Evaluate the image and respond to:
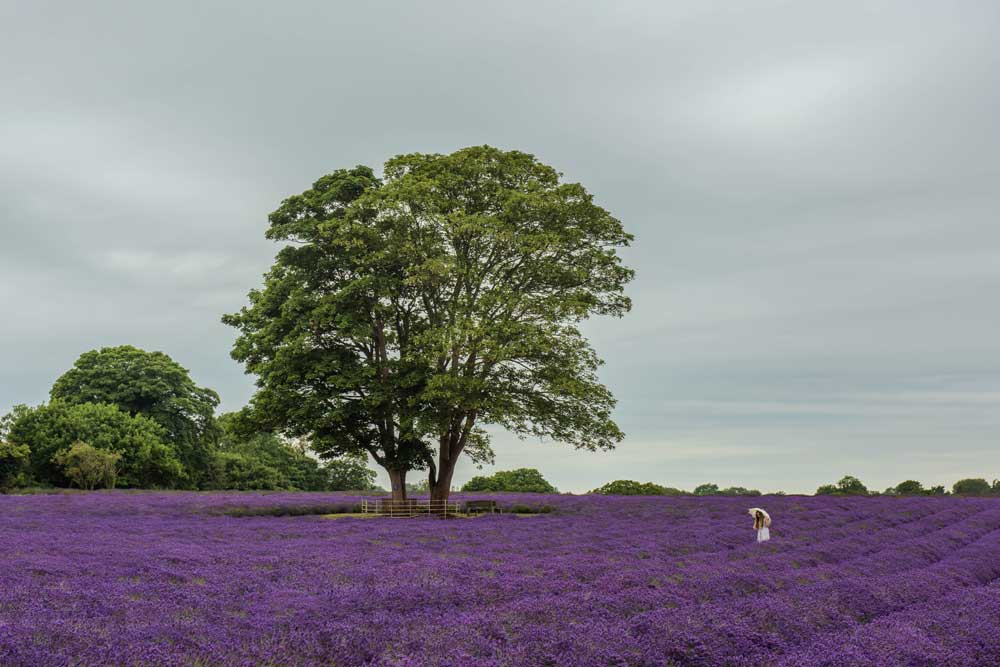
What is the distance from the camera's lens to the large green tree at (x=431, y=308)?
2780cm

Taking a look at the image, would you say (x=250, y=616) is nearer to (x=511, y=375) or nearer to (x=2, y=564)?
(x=2, y=564)

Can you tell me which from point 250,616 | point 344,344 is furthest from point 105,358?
point 250,616

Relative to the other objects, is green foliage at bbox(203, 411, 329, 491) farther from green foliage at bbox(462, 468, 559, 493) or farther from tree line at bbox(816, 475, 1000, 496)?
tree line at bbox(816, 475, 1000, 496)

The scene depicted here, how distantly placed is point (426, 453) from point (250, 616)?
23218 millimetres

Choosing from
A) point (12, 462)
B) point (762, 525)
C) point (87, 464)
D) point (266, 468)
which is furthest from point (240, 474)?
point (762, 525)

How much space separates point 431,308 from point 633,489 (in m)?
19.5

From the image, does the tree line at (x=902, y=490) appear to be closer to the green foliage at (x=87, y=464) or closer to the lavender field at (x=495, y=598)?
the lavender field at (x=495, y=598)

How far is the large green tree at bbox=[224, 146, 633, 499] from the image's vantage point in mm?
27797

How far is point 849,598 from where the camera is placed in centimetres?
1043

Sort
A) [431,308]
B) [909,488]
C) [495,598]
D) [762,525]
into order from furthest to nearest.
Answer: [909,488]
[431,308]
[762,525]
[495,598]

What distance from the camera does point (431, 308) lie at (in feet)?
100

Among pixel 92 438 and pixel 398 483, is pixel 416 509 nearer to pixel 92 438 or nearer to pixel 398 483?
pixel 398 483

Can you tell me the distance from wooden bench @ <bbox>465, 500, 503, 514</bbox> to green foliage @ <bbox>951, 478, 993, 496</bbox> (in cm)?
2795

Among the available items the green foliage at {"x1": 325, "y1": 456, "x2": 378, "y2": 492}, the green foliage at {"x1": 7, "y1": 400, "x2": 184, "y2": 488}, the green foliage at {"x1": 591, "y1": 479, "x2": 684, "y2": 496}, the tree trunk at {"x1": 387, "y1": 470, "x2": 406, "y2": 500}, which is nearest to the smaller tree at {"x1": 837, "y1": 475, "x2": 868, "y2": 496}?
the green foliage at {"x1": 591, "y1": 479, "x2": 684, "y2": 496}
